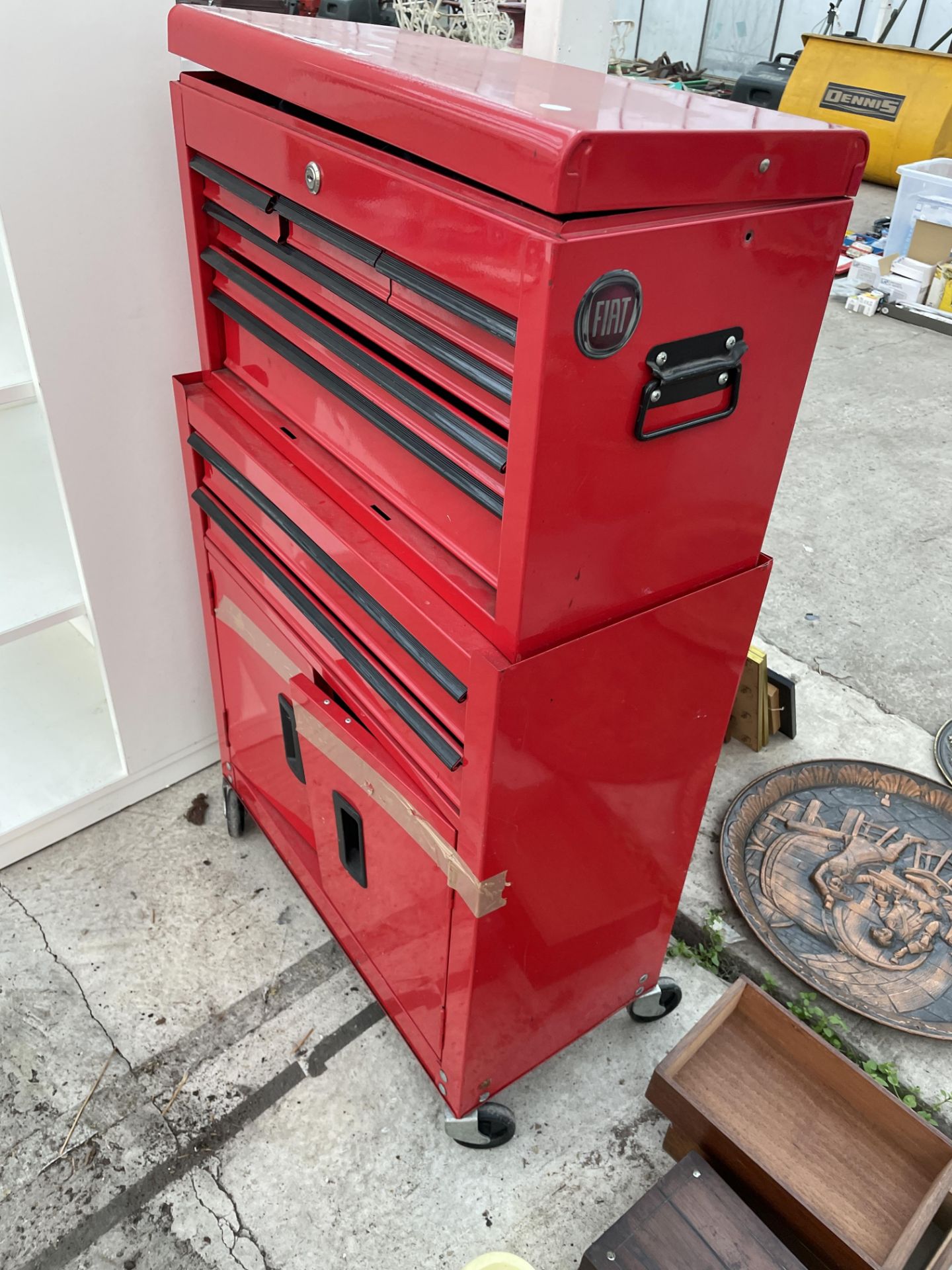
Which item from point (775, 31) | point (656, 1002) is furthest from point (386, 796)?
point (775, 31)

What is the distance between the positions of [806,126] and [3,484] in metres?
1.90

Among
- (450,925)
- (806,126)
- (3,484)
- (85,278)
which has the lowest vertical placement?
(450,925)

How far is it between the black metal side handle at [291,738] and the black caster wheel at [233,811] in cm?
47

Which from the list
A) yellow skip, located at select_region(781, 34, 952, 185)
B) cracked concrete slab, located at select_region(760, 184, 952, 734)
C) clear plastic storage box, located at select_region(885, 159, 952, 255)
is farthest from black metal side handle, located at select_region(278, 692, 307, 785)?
yellow skip, located at select_region(781, 34, 952, 185)

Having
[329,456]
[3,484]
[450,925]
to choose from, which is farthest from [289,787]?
[3,484]

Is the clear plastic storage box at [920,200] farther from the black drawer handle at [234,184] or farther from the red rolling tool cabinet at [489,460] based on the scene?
the black drawer handle at [234,184]

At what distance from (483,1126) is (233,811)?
0.95m

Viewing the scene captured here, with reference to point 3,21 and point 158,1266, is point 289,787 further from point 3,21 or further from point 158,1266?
point 3,21

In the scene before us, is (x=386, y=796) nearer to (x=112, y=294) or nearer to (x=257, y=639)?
(x=257, y=639)

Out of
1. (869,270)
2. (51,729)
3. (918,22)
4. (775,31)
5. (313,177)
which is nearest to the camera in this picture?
(313,177)

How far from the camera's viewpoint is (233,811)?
2191 millimetres

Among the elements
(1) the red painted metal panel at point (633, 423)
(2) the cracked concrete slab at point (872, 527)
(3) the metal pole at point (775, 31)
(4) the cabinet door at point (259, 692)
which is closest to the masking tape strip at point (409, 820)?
(4) the cabinet door at point (259, 692)

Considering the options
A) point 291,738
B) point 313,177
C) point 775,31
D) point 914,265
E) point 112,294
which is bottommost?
point 914,265

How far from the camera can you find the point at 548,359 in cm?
86
